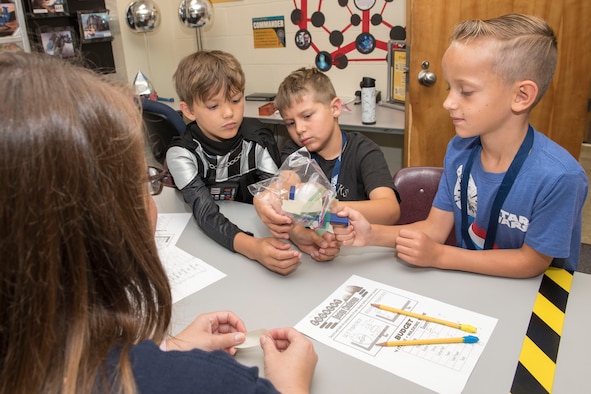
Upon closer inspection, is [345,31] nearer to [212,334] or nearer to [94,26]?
[94,26]

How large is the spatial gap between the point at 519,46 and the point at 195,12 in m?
2.51

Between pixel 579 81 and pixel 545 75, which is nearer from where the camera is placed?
pixel 545 75

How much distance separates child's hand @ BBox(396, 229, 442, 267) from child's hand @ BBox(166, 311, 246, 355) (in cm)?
44

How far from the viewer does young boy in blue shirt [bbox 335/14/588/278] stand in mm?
1086

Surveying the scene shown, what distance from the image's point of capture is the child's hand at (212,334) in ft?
2.80

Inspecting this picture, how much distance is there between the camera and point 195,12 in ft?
10.4

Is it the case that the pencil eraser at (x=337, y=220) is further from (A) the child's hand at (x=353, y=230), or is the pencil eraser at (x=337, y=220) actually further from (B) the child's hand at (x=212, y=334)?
(B) the child's hand at (x=212, y=334)

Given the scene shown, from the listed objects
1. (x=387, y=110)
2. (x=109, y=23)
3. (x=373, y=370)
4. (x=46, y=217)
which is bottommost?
(x=373, y=370)

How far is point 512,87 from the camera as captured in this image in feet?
3.86

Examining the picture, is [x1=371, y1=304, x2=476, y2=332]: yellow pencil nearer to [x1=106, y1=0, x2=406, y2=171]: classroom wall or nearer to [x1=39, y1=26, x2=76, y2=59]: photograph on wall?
[x1=106, y1=0, x2=406, y2=171]: classroom wall

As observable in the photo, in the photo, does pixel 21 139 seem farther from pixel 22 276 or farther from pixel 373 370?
pixel 373 370

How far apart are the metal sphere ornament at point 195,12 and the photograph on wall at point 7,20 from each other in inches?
39.6

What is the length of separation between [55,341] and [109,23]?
3388 millimetres

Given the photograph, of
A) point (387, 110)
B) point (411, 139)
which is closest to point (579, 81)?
point (411, 139)
